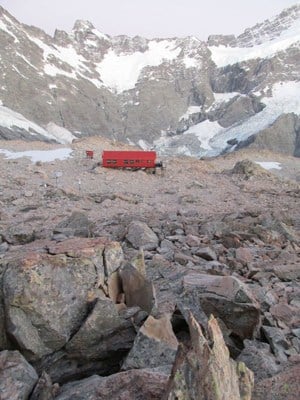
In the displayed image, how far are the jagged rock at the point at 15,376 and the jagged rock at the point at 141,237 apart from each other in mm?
5433

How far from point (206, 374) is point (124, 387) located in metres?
1.05

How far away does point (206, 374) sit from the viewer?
12.7 feet

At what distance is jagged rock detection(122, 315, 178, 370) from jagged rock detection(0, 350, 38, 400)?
1095mm

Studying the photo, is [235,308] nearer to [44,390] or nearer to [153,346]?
[153,346]

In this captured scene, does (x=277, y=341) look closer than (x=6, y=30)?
Yes

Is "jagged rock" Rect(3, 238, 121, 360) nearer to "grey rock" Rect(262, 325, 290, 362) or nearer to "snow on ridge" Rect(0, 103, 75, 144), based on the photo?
"grey rock" Rect(262, 325, 290, 362)

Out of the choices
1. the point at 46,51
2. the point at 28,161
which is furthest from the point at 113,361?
Result: the point at 46,51

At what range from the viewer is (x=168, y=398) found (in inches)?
151

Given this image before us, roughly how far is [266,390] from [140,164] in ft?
72.1

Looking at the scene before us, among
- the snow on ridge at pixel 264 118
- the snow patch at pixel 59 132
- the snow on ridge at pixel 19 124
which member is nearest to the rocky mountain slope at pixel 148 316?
the snow on ridge at pixel 19 124

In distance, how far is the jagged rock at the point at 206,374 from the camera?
3807mm

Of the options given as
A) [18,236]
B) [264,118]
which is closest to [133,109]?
[264,118]

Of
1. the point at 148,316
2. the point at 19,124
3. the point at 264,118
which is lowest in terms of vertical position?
the point at 148,316

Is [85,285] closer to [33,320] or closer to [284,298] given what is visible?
[33,320]
